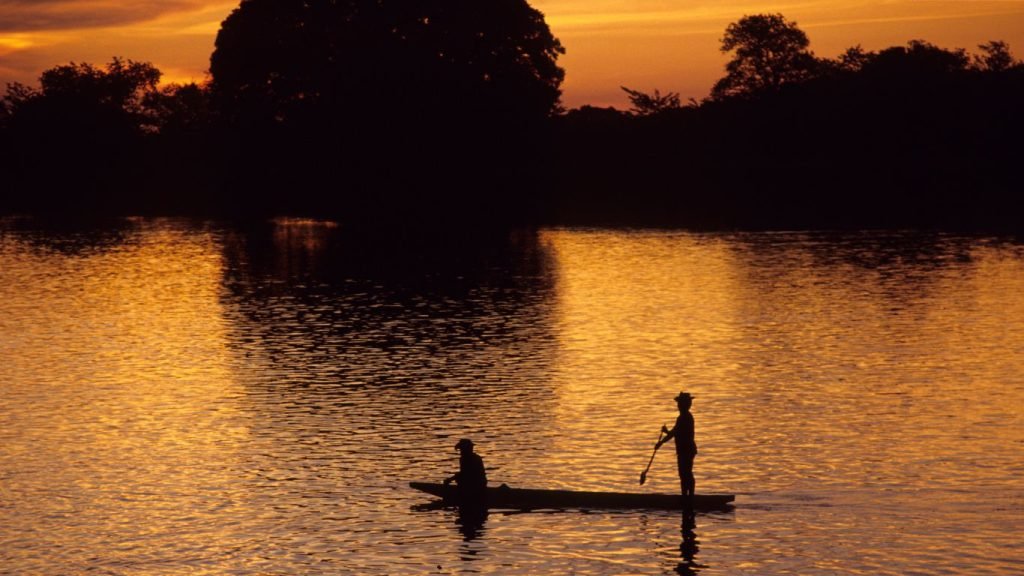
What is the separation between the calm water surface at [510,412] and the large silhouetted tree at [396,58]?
3748 cm

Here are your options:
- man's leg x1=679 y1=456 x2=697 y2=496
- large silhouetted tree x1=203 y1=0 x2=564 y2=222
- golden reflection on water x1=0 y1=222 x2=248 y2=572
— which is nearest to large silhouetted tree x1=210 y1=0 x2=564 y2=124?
large silhouetted tree x1=203 y1=0 x2=564 y2=222

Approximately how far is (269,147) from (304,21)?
13.7 m

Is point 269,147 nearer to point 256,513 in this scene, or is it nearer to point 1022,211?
point 1022,211

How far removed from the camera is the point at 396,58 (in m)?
142

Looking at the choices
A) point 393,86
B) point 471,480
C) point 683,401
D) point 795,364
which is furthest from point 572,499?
point 393,86

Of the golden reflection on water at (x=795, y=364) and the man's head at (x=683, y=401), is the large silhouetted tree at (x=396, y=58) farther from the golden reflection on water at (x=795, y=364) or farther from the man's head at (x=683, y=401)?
the man's head at (x=683, y=401)

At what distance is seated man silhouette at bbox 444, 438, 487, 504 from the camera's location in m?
37.5

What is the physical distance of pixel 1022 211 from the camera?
492ft

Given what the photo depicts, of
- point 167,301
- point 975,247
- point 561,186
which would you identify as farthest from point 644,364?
point 561,186

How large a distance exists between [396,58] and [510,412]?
301ft

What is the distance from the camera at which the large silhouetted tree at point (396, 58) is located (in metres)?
142

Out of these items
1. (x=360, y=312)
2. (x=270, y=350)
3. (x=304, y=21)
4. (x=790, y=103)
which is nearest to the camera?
(x=270, y=350)

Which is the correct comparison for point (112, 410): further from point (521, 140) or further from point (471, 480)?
point (521, 140)

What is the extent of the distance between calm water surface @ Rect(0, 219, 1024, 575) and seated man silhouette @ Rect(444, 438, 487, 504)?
0.61 meters
